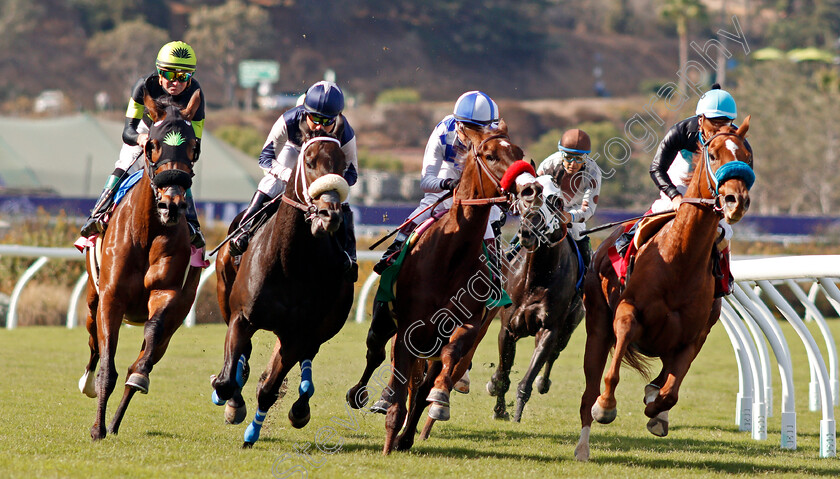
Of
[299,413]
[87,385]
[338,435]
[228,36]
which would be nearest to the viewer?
[299,413]

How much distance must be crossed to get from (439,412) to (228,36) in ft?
187

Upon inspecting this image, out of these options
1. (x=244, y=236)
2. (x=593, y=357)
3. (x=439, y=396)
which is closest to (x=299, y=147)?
(x=244, y=236)

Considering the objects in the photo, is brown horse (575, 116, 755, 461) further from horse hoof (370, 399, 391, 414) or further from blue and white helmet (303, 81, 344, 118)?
blue and white helmet (303, 81, 344, 118)

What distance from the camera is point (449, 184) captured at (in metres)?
5.93

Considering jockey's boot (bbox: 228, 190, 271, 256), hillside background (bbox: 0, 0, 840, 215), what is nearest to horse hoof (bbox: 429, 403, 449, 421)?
jockey's boot (bbox: 228, 190, 271, 256)

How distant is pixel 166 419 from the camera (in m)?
6.68

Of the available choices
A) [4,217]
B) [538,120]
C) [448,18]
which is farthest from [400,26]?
[4,217]

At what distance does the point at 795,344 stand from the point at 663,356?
8386mm

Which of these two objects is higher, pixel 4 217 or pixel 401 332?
pixel 4 217

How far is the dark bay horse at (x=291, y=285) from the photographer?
543 cm

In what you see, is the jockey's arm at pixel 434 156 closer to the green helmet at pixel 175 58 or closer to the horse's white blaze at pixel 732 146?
the green helmet at pixel 175 58

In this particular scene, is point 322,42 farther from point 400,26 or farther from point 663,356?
point 663,356

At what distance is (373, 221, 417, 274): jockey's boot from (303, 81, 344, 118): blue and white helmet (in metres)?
0.95

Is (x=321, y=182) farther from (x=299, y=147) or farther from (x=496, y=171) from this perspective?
(x=299, y=147)
